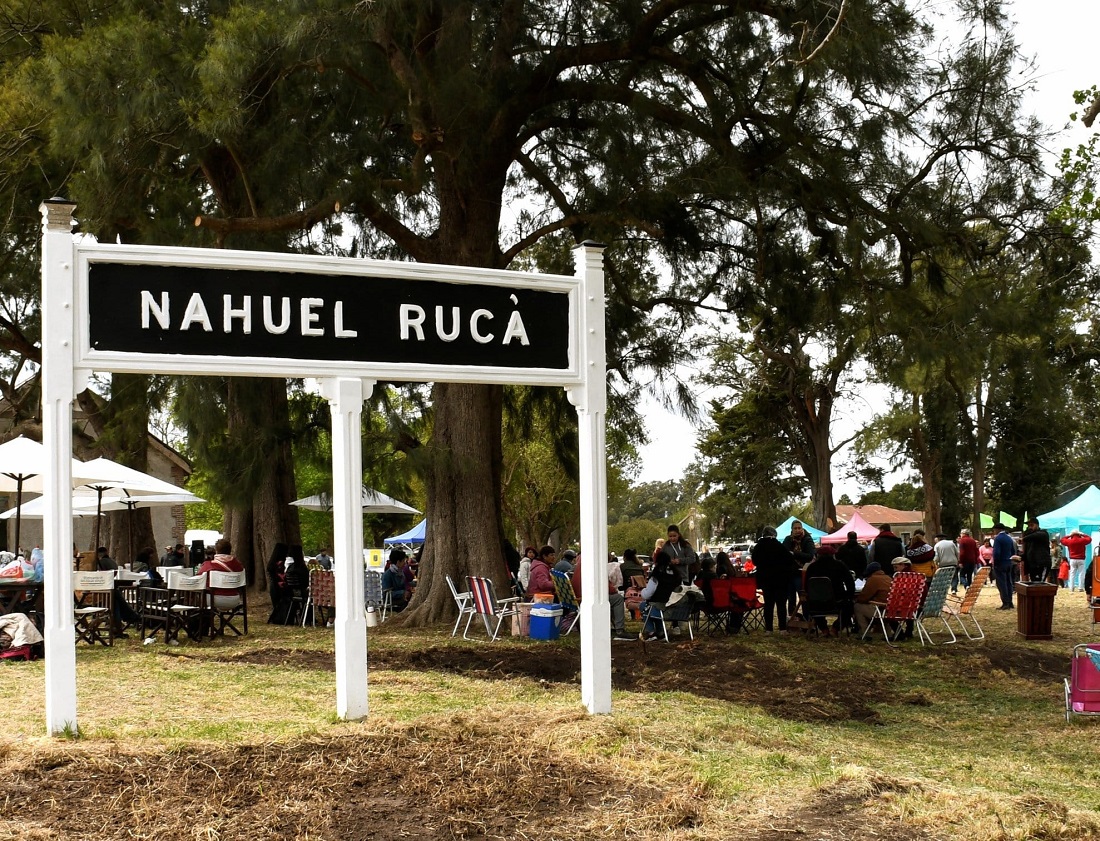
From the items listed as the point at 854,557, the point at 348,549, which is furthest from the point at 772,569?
the point at 348,549

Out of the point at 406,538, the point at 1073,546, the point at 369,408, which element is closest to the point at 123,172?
the point at 369,408

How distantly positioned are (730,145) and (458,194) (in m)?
3.74

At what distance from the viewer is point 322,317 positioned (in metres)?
7.05

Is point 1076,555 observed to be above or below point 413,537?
below

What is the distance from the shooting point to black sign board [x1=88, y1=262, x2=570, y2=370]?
6648 millimetres

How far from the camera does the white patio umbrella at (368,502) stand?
16.2 meters

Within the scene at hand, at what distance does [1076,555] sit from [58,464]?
23.2m

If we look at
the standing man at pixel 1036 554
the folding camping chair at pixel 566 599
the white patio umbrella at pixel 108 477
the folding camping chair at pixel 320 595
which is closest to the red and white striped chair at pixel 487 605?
the folding camping chair at pixel 566 599

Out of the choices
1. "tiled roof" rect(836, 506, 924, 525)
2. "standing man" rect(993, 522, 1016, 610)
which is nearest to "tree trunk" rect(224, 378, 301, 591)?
"standing man" rect(993, 522, 1016, 610)

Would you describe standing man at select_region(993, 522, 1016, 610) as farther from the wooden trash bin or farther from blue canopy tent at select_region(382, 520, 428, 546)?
blue canopy tent at select_region(382, 520, 428, 546)

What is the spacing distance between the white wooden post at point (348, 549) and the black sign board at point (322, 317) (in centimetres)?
27

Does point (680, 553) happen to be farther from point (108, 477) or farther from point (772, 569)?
point (108, 477)

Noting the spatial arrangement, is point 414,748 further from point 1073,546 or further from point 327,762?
point 1073,546

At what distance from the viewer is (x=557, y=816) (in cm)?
521
